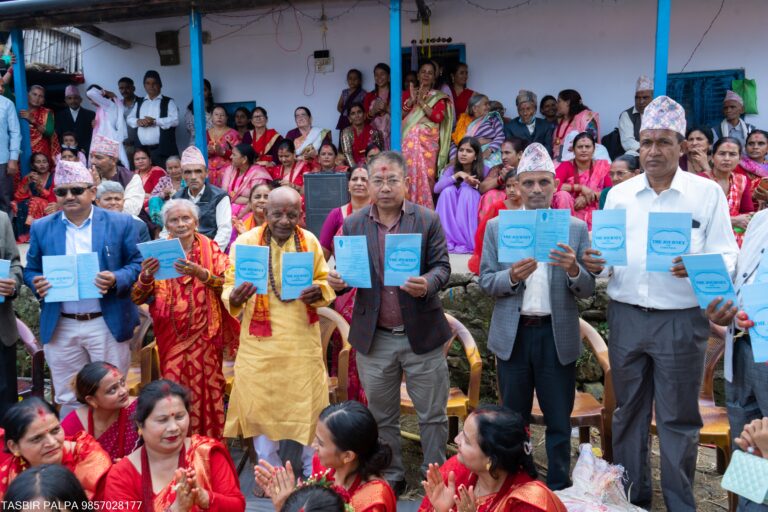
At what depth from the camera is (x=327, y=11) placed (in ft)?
30.9

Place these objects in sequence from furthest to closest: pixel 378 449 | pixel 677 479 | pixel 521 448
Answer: pixel 677 479
pixel 378 449
pixel 521 448

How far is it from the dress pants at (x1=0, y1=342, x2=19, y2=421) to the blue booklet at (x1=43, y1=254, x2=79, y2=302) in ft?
2.43

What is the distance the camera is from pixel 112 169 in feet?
21.5

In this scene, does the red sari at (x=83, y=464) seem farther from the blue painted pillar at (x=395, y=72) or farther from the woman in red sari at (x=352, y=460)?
the blue painted pillar at (x=395, y=72)

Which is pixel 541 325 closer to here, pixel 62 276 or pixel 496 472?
pixel 496 472

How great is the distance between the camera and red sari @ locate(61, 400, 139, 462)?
3.44 meters

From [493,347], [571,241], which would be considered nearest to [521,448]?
[493,347]

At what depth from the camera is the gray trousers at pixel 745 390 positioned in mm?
2824

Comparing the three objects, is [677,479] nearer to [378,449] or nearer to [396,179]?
[378,449]

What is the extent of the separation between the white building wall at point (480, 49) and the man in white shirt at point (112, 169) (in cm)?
268

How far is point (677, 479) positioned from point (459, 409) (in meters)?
1.32

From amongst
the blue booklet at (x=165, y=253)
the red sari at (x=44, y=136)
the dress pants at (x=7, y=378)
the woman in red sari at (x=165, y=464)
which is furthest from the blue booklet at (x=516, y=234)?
the red sari at (x=44, y=136)

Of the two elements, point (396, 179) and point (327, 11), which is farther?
point (327, 11)

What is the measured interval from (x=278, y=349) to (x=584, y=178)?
402cm
